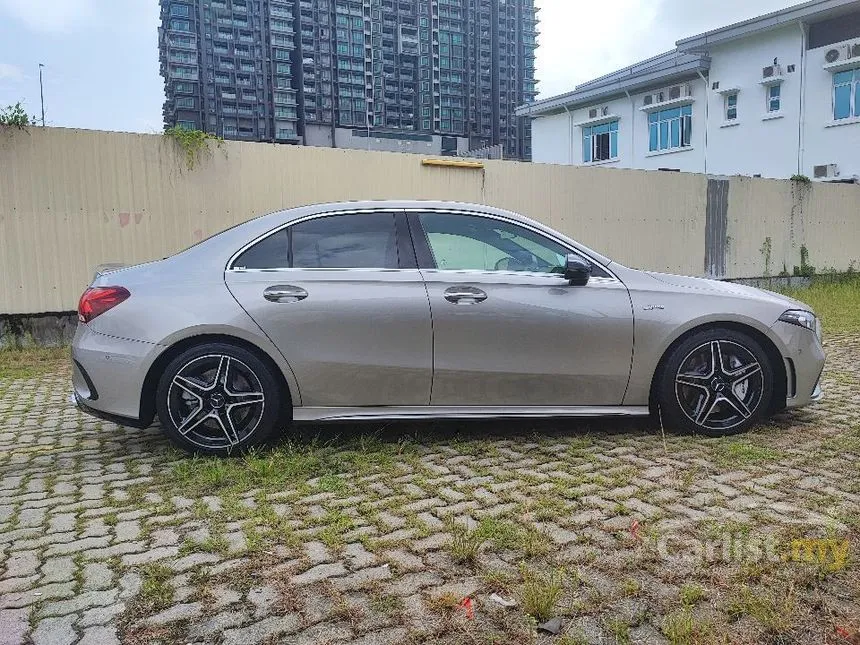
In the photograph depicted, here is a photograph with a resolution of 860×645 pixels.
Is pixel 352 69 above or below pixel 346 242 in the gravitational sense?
above

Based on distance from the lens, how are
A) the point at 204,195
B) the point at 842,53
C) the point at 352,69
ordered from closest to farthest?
the point at 204,195 < the point at 842,53 < the point at 352,69

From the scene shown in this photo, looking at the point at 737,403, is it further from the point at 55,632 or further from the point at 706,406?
the point at 55,632

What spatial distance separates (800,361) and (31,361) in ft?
24.5

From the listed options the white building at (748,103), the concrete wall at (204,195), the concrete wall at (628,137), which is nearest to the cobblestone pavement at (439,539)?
the concrete wall at (204,195)

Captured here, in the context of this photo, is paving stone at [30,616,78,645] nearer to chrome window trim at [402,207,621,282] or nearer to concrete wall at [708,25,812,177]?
chrome window trim at [402,207,621,282]

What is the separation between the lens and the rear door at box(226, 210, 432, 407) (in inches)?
151

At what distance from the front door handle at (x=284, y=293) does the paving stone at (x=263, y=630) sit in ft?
6.51

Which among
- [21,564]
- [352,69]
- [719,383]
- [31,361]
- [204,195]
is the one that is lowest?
[21,564]

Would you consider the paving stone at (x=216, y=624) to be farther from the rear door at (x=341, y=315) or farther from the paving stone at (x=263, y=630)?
the rear door at (x=341, y=315)

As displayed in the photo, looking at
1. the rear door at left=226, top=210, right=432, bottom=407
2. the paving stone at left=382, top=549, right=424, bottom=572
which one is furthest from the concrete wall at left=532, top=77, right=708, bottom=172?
the paving stone at left=382, top=549, right=424, bottom=572

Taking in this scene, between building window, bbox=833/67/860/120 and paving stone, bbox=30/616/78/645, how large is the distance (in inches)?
1033

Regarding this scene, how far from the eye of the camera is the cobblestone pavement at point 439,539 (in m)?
2.18

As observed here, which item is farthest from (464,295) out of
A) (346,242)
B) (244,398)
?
(244,398)

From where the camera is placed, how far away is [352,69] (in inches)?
3536
